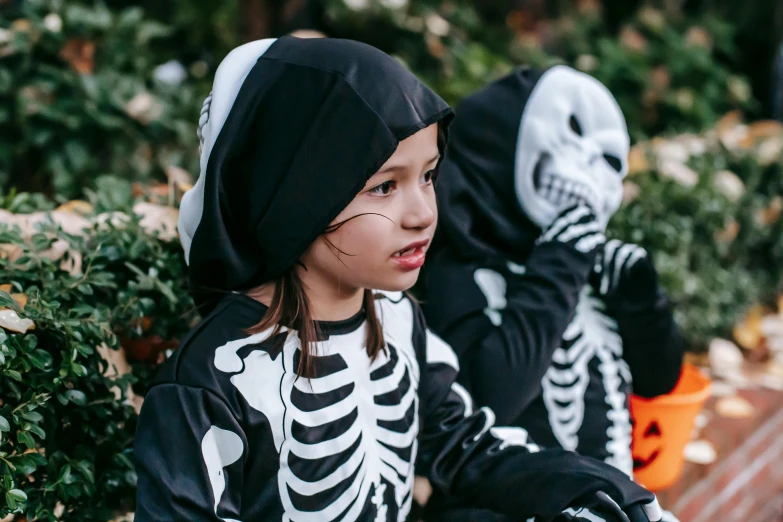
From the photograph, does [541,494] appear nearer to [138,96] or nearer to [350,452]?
[350,452]

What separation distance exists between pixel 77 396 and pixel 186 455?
44 cm

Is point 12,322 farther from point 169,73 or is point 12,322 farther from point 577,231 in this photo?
point 169,73

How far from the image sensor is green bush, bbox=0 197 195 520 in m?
1.76

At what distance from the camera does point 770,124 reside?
5.13 meters

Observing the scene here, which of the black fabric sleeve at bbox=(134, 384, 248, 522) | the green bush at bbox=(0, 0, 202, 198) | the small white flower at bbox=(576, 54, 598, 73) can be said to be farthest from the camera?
the small white flower at bbox=(576, 54, 598, 73)

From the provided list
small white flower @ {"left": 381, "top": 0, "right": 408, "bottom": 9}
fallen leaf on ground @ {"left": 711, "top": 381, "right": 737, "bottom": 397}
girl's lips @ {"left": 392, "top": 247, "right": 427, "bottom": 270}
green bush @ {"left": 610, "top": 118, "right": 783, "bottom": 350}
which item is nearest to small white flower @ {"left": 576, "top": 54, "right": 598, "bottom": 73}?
green bush @ {"left": 610, "top": 118, "right": 783, "bottom": 350}

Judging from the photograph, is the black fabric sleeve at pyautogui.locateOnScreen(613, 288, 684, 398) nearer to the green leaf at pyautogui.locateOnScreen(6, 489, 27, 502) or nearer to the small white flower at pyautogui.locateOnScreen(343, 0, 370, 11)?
the green leaf at pyautogui.locateOnScreen(6, 489, 27, 502)

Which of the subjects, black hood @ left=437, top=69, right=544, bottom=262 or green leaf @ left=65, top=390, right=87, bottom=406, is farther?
black hood @ left=437, top=69, right=544, bottom=262

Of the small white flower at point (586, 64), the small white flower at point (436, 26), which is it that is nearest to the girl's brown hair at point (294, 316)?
the small white flower at point (436, 26)

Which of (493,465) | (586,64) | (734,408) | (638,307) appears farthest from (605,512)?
(586,64)

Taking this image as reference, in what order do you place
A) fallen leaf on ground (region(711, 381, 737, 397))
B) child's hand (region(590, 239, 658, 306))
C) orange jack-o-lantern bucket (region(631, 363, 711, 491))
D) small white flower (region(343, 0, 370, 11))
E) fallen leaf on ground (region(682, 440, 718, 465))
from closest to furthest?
1. child's hand (region(590, 239, 658, 306))
2. orange jack-o-lantern bucket (region(631, 363, 711, 491))
3. fallen leaf on ground (region(682, 440, 718, 465))
4. fallen leaf on ground (region(711, 381, 737, 397))
5. small white flower (region(343, 0, 370, 11))

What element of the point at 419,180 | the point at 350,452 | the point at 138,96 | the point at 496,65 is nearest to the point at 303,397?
the point at 350,452

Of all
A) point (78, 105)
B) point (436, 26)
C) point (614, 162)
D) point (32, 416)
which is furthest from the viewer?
point (436, 26)

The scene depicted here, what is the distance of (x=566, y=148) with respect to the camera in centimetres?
233
